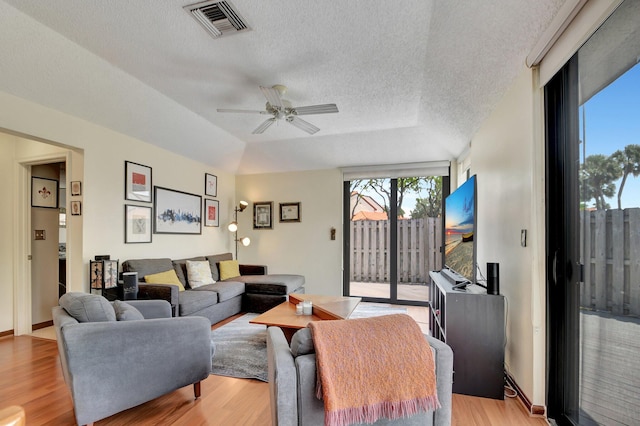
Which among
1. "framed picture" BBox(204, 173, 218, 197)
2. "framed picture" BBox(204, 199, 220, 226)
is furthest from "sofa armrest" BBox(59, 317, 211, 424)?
"framed picture" BBox(204, 173, 218, 197)

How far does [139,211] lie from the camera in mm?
3801

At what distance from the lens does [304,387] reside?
1265 mm

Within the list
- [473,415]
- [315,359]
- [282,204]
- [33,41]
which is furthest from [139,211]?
[473,415]

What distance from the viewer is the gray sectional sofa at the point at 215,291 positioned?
3.27 m

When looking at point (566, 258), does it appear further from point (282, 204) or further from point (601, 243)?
point (282, 204)

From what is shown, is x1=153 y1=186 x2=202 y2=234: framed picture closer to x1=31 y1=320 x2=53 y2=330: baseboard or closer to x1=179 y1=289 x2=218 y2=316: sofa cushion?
x1=179 y1=289 x2=218 y2=316: sofa cushion

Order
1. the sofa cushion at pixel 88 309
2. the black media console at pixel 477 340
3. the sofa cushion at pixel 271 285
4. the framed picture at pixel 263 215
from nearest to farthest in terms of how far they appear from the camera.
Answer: the sofa cushion at pixel 88 309 < the black media console at pixel 477 340 < the sofa cushion at pixel 271 285 < the framed picture at pixel 263 215

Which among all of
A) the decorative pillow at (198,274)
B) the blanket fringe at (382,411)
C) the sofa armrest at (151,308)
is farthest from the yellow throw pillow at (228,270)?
the blanket fringe at (382,411)

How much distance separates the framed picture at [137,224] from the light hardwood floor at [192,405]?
1.55 meters

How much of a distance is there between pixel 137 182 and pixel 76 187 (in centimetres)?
67

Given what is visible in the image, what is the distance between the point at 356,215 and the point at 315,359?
415 centimetres

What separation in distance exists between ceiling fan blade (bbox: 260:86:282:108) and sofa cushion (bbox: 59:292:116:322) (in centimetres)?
195

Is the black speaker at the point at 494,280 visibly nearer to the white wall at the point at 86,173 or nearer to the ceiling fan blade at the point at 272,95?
the ceiling fan blade at the point at 272,95

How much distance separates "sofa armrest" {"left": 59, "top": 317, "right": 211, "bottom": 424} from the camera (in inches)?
65.5
